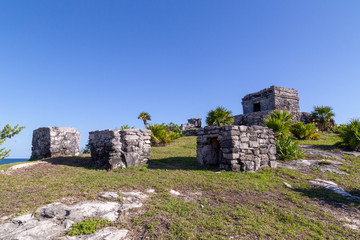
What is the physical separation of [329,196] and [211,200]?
→ 3514mm

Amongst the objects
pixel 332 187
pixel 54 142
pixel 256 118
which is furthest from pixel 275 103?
pixel 54 142

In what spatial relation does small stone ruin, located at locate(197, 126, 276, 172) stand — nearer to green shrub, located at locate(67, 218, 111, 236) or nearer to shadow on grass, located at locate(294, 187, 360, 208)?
shadow on grass, located at locate(294, 187, 360, 208)

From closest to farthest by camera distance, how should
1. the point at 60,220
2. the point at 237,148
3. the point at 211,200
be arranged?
the point at 60,220 < the point at 211,200 < the point at 237,148

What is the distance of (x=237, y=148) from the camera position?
7.15m

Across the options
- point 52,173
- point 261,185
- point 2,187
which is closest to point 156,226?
point 261,185

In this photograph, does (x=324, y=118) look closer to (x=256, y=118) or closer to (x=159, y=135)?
(x=256, y=118)

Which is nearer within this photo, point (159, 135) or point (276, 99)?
point (159, 135)

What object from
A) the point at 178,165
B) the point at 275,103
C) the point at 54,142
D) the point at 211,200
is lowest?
the point at 211,200

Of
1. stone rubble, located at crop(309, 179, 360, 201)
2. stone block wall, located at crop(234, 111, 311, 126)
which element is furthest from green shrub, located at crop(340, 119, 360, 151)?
stone block wall, located at crop(234, 111, 311, 126)

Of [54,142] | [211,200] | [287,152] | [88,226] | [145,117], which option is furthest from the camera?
[145,117]

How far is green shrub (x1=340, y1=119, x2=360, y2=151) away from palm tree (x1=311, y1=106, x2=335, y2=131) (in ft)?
30.0

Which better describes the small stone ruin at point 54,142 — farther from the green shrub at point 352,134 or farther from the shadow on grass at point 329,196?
the green shrub at point 352,134

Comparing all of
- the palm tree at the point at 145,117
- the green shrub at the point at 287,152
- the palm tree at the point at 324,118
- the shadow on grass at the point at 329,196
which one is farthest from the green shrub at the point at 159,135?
the palm tree at the point at 324,118

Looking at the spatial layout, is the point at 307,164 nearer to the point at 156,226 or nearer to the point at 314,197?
the point at 314,197
